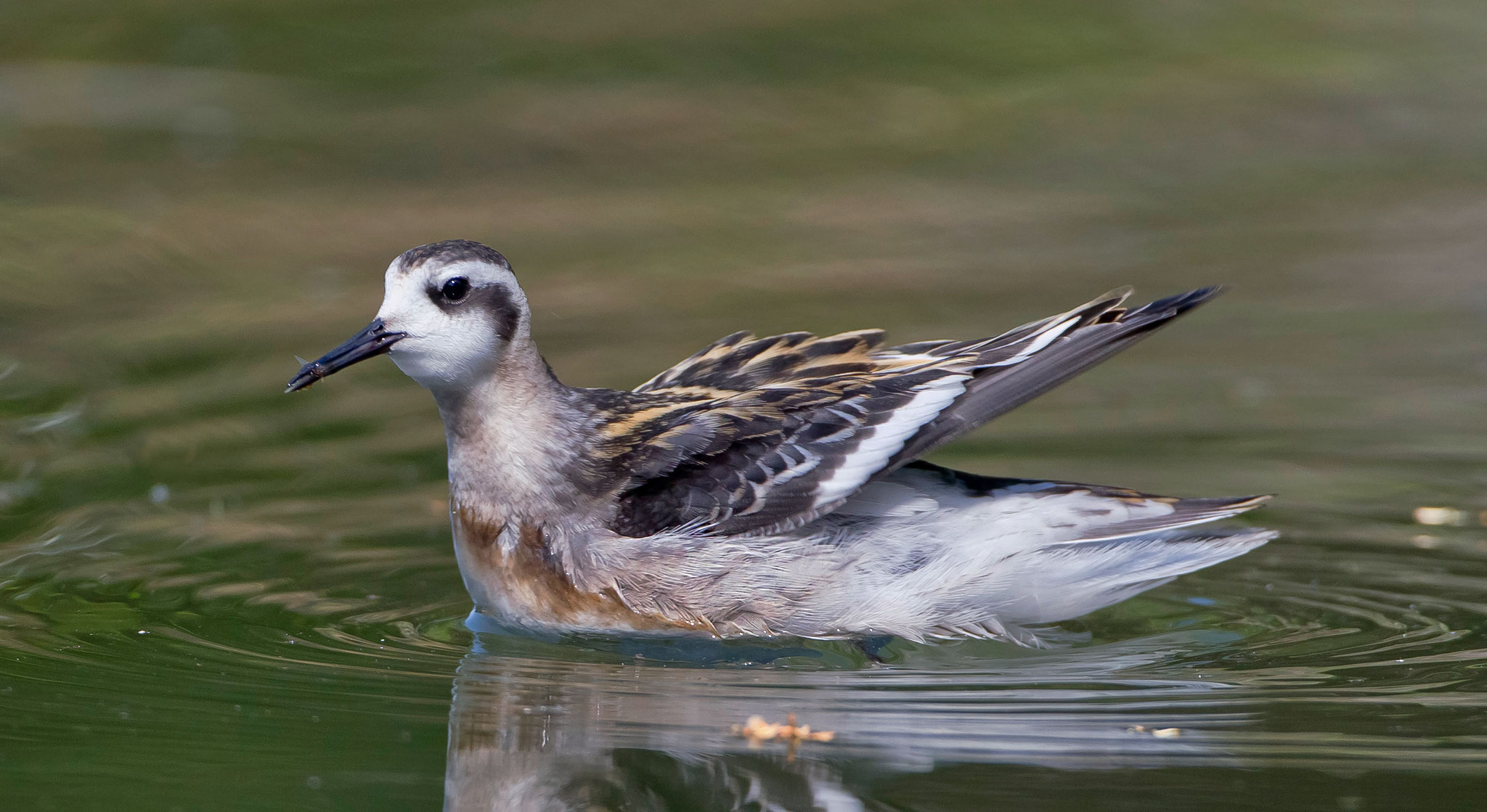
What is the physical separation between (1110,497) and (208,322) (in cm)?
613

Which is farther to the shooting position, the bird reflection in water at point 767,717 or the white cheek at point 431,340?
the white cheek at point 431,340

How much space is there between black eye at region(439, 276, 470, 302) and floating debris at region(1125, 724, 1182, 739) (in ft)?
8.57

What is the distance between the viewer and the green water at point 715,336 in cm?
481

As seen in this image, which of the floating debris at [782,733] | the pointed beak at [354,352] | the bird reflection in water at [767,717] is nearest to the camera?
the bird reflection in water at [767,717]

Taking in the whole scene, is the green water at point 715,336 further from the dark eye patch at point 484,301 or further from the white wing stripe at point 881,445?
the dark eye patch at point 484,301

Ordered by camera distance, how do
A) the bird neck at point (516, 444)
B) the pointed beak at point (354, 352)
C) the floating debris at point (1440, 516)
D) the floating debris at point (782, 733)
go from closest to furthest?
the floating debris at point (782, 733) < the pointed beak at point (354, 352) < the bird neck at point (516, 444) < the floating debris at point (1440, 516)

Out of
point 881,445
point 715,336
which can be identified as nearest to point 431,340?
point 881,445

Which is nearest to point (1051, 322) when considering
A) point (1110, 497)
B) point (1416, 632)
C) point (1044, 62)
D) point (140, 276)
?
point (1110, 497)

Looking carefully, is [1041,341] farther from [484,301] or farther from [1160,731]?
[484,301]

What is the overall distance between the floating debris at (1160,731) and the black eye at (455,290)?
2.61m

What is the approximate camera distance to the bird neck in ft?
20.2

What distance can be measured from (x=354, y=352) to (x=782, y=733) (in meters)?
1.97

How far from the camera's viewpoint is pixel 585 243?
1210cm

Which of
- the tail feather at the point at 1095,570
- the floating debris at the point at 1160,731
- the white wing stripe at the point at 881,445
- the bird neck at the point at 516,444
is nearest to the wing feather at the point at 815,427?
the white wing stripe at the point at 881,445
